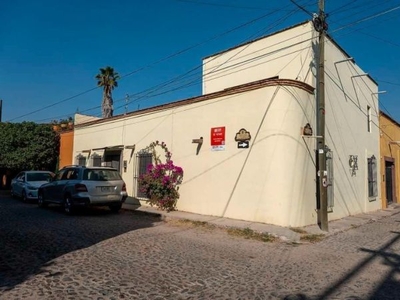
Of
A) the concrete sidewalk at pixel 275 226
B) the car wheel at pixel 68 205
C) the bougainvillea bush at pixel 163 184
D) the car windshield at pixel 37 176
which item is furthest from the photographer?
the car windshield at pixel 37 176

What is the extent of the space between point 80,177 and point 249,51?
339 inches

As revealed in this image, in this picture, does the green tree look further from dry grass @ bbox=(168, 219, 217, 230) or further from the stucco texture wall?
dry grass @ bbox=(168, 219, 217, 230)

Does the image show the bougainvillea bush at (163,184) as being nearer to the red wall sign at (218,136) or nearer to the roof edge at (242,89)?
the red wall sign at (218,136)

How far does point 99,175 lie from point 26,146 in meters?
11.8

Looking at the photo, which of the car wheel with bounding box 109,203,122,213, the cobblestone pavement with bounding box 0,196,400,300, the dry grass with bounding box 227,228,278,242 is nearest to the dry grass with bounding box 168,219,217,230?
the cobblestone pavement with bounding box 0,196,400,300

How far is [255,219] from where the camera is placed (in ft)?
34.6

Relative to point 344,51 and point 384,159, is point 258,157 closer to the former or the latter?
point 344,51

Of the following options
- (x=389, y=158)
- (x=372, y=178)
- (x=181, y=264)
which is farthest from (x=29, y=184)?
(x=389, y=158)

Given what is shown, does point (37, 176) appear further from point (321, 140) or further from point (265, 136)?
point (321, 140)

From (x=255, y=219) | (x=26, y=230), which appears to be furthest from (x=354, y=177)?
(x=26, y=230)

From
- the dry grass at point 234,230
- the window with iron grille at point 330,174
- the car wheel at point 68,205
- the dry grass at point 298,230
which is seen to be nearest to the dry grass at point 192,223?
the dry grass at point 234,230

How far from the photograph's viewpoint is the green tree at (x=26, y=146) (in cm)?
2098

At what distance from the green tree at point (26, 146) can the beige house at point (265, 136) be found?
6.36 meters

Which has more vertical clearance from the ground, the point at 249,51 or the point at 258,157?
the point at 249,51
